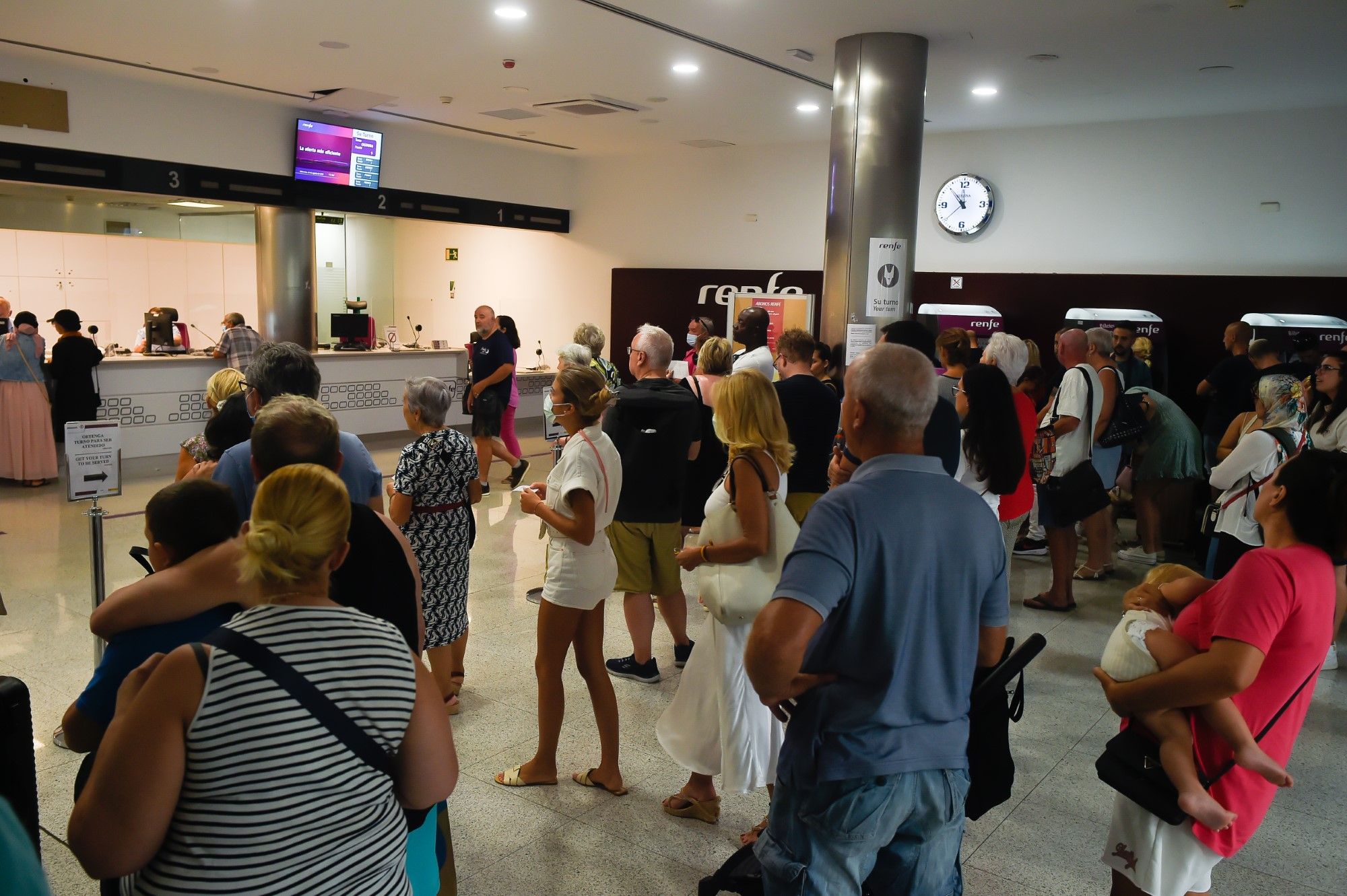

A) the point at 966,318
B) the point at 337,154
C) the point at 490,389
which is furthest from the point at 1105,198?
the point at 337,154

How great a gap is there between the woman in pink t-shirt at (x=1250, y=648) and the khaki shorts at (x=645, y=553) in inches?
86.8

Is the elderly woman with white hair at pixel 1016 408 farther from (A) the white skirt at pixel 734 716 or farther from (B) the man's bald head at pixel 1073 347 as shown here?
(A) the white skirt at pixel 734 716

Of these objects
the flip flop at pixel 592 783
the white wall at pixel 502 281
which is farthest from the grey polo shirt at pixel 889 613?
the white wall at pixel 502 281

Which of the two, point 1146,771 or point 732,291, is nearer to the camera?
point 1146,771

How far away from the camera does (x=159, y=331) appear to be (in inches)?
395

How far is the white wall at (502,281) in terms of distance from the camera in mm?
14422

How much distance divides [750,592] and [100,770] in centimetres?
183

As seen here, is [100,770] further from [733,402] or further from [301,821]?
[733,402]

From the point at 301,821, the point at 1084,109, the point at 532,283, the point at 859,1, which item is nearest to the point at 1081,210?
the point at 1084,109

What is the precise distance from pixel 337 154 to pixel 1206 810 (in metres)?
11.0

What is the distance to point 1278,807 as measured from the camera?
3609 mm

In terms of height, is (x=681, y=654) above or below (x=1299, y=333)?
below

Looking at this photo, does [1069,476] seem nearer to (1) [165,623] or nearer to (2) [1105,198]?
(1) [165,623]

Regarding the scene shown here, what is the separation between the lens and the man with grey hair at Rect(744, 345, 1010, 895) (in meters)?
1.73
